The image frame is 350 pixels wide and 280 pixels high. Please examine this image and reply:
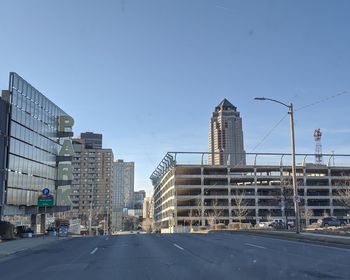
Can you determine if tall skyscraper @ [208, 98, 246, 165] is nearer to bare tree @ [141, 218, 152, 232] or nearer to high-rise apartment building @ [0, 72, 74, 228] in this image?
high-rise apartment building @ [0, 72, 74, 228]

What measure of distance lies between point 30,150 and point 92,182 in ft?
335

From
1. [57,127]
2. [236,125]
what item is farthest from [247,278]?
[236,125]

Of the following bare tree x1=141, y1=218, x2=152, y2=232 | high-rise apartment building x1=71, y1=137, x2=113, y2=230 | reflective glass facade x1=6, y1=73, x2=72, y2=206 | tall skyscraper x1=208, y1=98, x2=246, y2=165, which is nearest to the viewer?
reflective glass facade x1=6, y1=73, x2=72, y2=206

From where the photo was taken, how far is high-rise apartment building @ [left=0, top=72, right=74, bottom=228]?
140 feet

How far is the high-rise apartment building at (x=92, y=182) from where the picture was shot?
145750mm

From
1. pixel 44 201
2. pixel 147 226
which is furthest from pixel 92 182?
pixel 44 201

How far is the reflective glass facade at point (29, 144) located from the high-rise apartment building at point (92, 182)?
3443 inches

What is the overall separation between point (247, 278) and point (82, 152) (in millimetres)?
141754

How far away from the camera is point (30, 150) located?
4888 centimetres

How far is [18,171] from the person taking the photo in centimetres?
4559

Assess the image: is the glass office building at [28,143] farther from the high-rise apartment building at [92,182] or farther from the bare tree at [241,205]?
the high-rise apartment building at [92,182]

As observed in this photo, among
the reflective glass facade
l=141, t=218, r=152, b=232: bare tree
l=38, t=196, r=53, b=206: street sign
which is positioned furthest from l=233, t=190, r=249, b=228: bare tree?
l=38, t=196, r=53, b=206: street sign

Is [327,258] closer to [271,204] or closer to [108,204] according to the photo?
[271,204]

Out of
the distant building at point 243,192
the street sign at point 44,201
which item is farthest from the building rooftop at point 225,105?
→ the street sign at point 44,201
